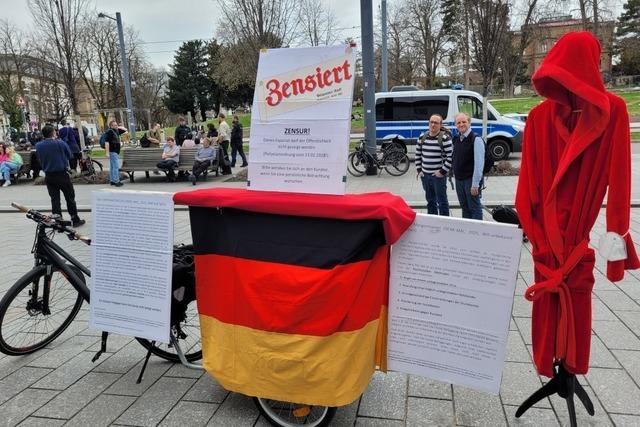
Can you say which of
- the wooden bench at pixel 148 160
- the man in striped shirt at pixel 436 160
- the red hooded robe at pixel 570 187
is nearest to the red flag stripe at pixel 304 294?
the red hooded robe at pixel 570 187

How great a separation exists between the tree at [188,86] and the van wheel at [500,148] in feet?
172

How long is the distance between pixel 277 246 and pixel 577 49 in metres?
1.70

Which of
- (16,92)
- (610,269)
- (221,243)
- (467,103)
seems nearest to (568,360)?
(610,269)

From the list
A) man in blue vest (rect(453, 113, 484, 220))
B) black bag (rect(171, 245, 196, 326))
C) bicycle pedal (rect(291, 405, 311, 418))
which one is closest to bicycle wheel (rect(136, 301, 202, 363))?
black bag (rect(171, 245, 196, 326))

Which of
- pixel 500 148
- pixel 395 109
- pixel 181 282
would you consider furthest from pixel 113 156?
pixel 181 282

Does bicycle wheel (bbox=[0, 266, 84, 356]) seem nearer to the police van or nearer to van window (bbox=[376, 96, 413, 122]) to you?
the police van

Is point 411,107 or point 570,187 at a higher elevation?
point 411,107

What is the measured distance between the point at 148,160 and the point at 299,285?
1327 cm

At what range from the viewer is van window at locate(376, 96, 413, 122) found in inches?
640

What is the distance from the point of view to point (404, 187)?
11.5 m

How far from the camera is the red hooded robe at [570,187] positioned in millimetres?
2223

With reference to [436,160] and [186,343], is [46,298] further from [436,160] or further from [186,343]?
[436,160]

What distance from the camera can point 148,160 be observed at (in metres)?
14.6

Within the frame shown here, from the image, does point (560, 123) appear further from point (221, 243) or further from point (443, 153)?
point (443, 153)
